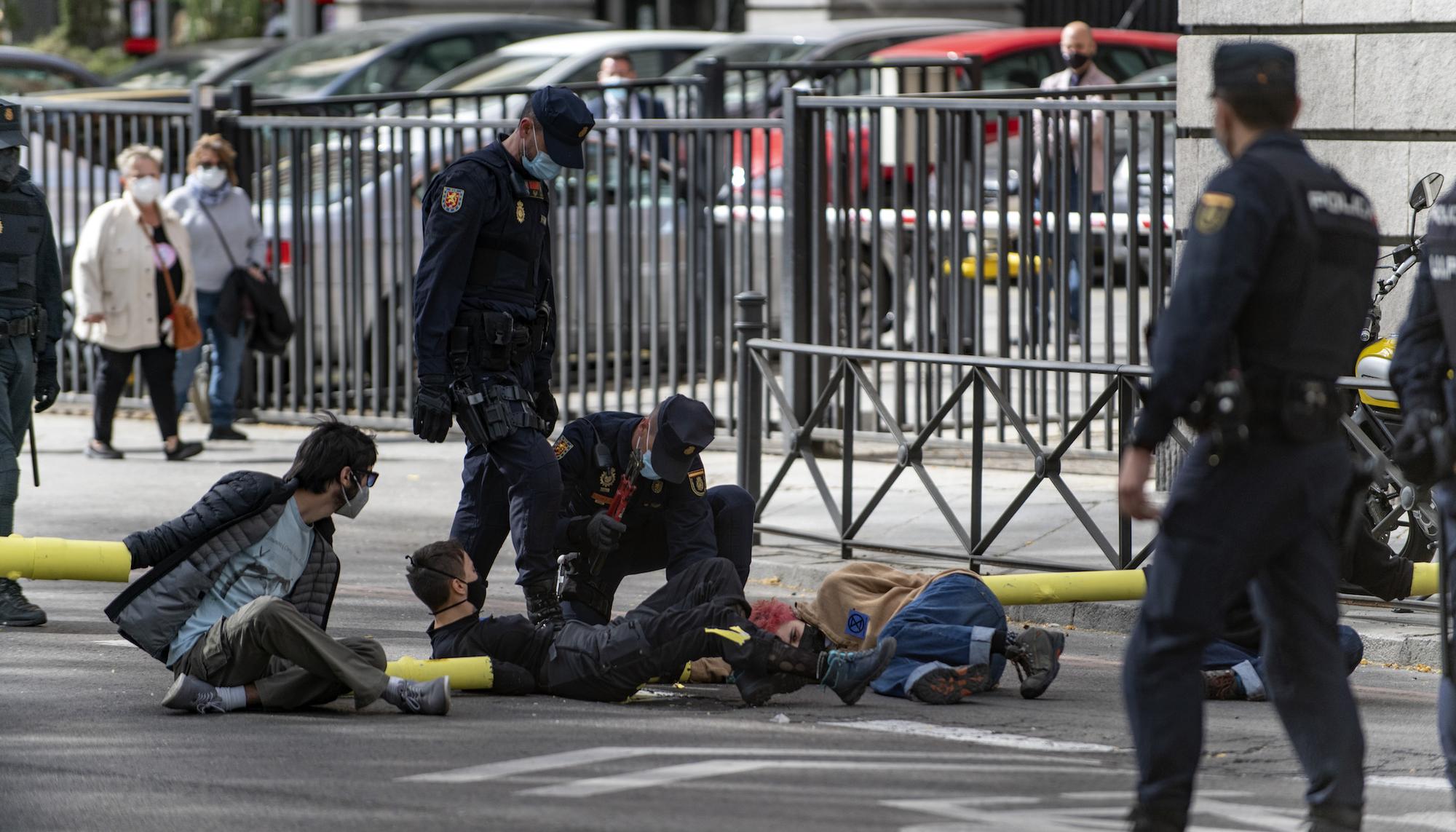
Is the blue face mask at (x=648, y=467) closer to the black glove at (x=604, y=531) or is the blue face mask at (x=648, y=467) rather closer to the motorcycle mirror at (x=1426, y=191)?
the black glove at (x=604, y=531)

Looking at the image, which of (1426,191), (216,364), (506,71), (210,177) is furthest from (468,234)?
(506,71)

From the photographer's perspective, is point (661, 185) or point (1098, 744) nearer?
point (1098, 744)

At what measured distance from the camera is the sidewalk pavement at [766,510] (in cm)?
827

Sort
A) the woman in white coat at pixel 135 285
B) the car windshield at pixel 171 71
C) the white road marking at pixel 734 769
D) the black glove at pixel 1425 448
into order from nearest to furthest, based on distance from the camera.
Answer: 1. the black glove at pixel 1425 448
2. the white road marking at pixel 734 769
3. the woman in white coat at pixel 135 285
4. the car windshield at pixel 171 71

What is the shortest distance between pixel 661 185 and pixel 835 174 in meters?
1.74

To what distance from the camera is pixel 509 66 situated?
20172mm

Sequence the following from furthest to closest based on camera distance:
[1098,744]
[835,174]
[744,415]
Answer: [835,174]
[744,415]
[1098,744]

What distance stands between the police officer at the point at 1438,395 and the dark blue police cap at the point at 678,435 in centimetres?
233

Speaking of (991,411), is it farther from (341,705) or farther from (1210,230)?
(1210,230)

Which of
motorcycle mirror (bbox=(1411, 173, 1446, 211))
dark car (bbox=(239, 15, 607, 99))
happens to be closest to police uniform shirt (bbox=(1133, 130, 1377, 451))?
motorcycle mirror (bbox=(1411, 173, 1446, 211))

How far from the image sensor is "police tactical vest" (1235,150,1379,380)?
4.61 m

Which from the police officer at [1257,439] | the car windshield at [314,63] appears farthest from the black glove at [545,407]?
the car windshield at [314,63]

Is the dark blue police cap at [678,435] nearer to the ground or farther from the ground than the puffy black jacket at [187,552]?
farther from the ground

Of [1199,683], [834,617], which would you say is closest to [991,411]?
[834,617]
